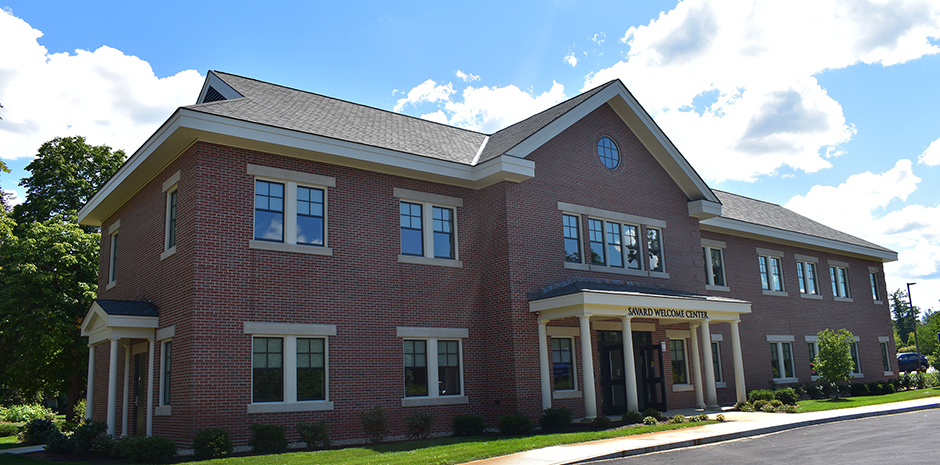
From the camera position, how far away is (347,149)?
17.3 m

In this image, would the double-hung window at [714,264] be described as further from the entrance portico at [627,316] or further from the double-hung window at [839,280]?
the double-hung window at [839,280]

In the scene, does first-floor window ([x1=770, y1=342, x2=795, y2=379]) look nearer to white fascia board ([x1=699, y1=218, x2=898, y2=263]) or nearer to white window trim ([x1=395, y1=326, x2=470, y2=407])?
white fascia board ([x1=699, y1=218, x2=898, y2=263])

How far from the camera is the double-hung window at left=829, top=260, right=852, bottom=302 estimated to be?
33.5 m

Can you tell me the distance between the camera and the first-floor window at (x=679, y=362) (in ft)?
77.6

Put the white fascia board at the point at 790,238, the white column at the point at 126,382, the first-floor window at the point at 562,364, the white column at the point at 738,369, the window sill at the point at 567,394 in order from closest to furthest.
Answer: the white column at the point at 126,382 < the window sill at the point at 567,394 < the first-floor window at the point at 562,364 < the white column at the point at 738,369 < the white fascia board at the point at 790,238

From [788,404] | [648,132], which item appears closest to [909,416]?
[788,404]

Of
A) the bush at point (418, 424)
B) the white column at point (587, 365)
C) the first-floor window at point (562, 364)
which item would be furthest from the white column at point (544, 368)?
the bush at point (418, 424)

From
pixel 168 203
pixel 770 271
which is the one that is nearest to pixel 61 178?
pixel 168 203

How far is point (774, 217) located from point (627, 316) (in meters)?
18.0

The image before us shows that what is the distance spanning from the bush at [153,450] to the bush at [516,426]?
7536 mm

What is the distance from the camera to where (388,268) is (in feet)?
59.1

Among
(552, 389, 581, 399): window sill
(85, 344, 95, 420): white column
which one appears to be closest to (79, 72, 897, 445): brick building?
(552, 389, 581, 399): window sill

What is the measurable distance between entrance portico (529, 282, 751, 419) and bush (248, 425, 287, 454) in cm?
730

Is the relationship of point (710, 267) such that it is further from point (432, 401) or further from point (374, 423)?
point (374, 423)
